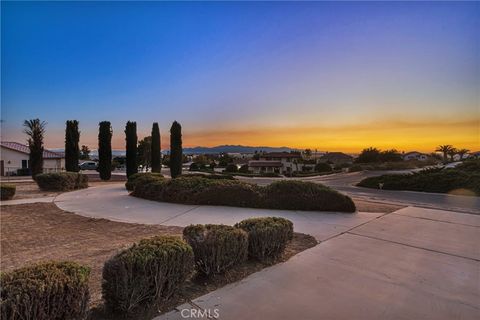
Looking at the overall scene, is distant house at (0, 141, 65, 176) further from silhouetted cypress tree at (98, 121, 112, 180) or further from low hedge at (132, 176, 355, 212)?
low hedge at (132, 176, 355, 212)

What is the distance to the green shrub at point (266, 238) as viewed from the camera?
4.12 m

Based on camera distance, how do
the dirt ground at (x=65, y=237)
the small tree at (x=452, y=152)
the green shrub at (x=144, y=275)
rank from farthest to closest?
the small tree at (x=452, y=152) < the dirt ground at (x=65, y=237) < the green shrub at (x=144, y=275)

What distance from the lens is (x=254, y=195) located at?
30.1ft

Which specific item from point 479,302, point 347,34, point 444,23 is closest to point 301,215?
point 479,302

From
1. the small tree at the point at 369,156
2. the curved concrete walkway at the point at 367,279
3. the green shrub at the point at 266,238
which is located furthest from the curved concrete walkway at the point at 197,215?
the small tree at the point at 369,156

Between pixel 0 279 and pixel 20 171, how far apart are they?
103 ft

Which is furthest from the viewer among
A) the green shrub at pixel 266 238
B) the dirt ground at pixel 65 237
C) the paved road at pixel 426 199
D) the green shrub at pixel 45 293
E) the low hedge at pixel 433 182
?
the low hedge at pixel 433 182

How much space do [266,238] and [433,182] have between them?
17.8m

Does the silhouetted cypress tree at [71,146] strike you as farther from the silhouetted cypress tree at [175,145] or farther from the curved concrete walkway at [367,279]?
the curved concrete walkway at [367,279]

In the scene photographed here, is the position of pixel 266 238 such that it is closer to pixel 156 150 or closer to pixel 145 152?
pixel 156 150

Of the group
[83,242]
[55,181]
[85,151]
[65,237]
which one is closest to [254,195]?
[83,242]

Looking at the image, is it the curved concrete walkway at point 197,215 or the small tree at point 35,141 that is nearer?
the curved concrete walkway at point 197,215

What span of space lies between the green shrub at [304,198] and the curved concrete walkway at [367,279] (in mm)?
1281

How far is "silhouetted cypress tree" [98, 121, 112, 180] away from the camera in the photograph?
21.8 m
